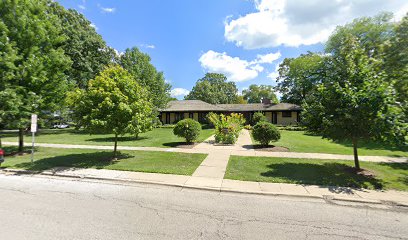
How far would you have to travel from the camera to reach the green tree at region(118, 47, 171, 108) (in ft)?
94.9

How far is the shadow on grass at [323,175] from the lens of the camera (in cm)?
714

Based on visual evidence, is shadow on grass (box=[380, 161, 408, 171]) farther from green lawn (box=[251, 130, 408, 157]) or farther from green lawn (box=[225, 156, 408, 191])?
green lawn (box=[251, 130, 408, 157])

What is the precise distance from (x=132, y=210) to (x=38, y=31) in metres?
12.9

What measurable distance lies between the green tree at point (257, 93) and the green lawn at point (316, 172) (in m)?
72.7

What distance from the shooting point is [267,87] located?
274ft

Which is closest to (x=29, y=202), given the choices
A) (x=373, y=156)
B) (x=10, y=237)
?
(x=10, y=237)

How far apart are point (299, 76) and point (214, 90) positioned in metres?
31.2

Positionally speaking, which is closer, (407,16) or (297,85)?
(407,16)

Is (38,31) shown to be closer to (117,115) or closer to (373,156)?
(117,115)

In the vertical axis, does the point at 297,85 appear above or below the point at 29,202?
above

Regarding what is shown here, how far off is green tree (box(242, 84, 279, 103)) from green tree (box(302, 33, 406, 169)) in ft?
241

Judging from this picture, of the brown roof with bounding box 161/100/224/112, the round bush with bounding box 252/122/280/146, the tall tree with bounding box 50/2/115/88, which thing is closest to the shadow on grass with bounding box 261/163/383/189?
the round bush with bounding box 252/122/280/146

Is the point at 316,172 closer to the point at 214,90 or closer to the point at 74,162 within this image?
the point at 74,162

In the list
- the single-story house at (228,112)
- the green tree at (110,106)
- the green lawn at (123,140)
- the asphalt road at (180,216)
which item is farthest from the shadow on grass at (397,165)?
the single-story house at (228,112)
